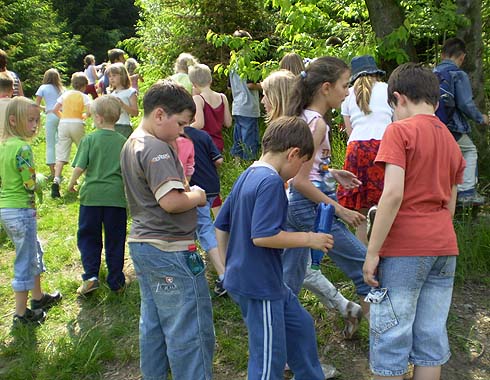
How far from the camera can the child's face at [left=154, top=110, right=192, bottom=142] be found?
3072 millimetres

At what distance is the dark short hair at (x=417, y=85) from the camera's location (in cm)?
295

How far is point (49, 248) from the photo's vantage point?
20.6ft

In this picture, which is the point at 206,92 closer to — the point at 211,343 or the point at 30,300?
the point at 30,300

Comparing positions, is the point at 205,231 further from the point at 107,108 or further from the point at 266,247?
the point at 266,247

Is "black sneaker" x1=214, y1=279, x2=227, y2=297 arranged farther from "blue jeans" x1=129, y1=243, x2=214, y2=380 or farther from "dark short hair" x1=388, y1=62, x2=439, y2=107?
"dark short hair" x1=388, y1=62, x2=439, y2=107

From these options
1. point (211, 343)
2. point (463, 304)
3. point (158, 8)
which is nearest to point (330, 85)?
point (211, 343)

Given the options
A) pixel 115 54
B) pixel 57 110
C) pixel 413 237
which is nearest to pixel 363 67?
pixel 413 237

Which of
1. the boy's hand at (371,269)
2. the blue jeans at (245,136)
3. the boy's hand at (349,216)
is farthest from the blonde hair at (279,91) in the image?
the blue jeans at (245,136)

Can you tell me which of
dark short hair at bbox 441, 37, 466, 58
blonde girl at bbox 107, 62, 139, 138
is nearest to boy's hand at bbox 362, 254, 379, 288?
dark short hair at bbox 441, 37, 466, 58

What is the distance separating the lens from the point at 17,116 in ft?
14.4

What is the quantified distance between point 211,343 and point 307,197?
1.00m

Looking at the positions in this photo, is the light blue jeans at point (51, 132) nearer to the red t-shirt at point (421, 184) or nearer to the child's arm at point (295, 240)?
the child's arm at point (295, 240)

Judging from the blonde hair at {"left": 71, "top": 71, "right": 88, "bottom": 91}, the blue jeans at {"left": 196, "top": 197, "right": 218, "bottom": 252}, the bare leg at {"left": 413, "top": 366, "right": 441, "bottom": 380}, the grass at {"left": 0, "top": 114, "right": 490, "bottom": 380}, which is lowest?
the grass at {"left": 0, "top": 114, "right": 490, "bottom": 380}

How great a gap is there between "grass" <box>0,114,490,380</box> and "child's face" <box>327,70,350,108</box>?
5.23 feet
